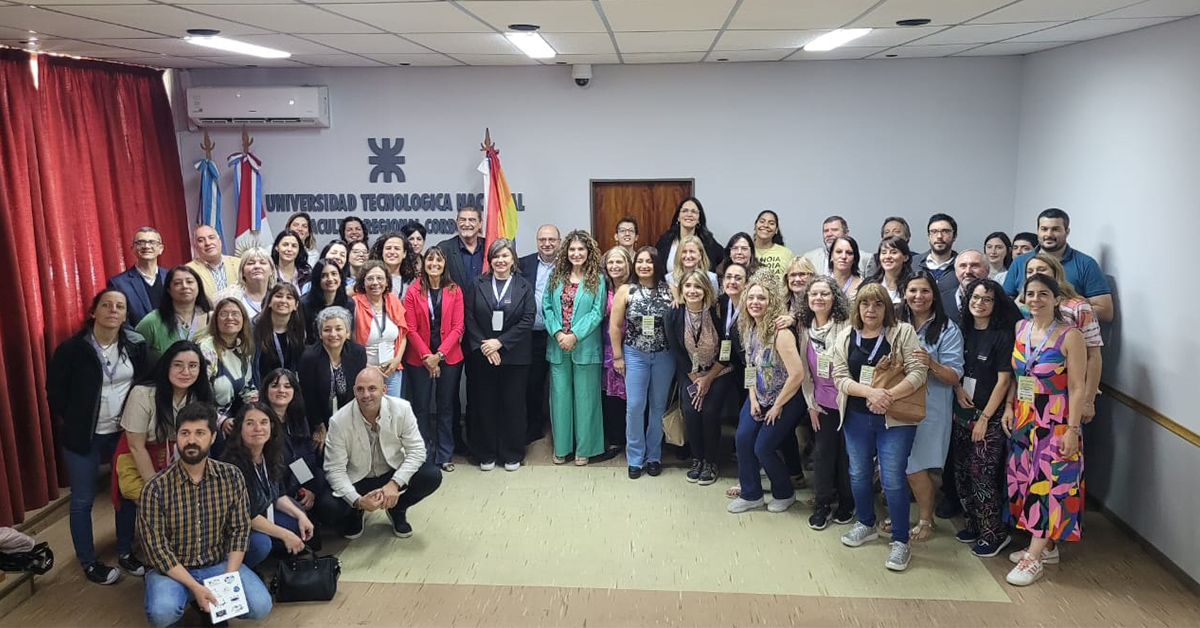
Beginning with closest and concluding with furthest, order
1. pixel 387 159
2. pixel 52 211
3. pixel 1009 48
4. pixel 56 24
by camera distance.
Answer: pixel 56 24, pixel 52 211, pixel 1009 48, pixel 387 159

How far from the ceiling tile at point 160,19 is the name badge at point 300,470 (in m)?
2.18

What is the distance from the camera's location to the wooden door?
21.6 ft

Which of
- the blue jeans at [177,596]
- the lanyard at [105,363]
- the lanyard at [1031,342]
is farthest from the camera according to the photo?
the lanyard at [105,363]

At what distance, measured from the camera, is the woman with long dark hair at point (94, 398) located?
3881 millimetres

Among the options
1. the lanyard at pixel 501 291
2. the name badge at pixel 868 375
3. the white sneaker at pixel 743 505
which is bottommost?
the white sneaker at pixel 743 505

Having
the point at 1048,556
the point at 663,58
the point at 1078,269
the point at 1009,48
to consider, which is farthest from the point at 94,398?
the point at 1009,48

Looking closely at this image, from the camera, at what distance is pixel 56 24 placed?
3.97m

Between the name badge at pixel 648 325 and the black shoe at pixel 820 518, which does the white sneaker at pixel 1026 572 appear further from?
the name badge at pixel 648 325

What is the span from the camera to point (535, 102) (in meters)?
6.48

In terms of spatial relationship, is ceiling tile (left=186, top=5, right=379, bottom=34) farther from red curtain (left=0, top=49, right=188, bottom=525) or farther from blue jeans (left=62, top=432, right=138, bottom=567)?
blue jeans (left=62, top=432, right=138, bottom=567)

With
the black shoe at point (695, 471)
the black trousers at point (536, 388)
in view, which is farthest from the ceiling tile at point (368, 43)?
the black shoe at point (695, 471)

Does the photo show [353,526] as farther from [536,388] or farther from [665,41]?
[665,41]

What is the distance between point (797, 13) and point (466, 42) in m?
1.99

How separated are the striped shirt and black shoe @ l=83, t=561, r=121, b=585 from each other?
0.80 m
